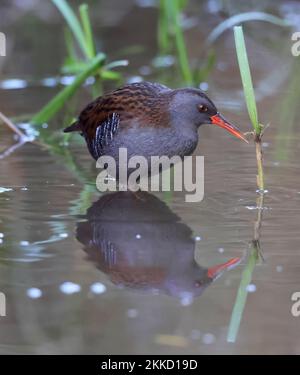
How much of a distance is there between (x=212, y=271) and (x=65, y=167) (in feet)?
6.71

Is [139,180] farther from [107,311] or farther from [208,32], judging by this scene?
[208,32]

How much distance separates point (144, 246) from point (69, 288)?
651mm

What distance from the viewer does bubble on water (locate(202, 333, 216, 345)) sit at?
11.6 ft

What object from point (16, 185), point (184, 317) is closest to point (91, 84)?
point (16, 185)

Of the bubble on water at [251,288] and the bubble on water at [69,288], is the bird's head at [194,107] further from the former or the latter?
the bubble on water at [69,288]

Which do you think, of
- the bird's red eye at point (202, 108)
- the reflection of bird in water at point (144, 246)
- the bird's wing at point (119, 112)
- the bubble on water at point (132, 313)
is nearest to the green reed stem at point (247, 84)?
the bird's red eye at point (202, 108)

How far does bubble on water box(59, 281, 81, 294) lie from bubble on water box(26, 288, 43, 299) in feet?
0.31

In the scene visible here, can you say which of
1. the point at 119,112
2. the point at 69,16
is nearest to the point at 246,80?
the point at 119,112


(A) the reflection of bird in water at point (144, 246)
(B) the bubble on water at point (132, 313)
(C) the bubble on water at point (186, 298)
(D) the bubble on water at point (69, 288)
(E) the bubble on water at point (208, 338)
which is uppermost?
(A) the reflection of bird in water at point (144, 246)

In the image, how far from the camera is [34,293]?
4.00 m

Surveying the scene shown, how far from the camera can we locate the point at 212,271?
4273mm

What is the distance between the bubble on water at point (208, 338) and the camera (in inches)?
140

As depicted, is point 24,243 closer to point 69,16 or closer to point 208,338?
point 208,338

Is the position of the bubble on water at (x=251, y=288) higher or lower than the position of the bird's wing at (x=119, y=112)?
lower
